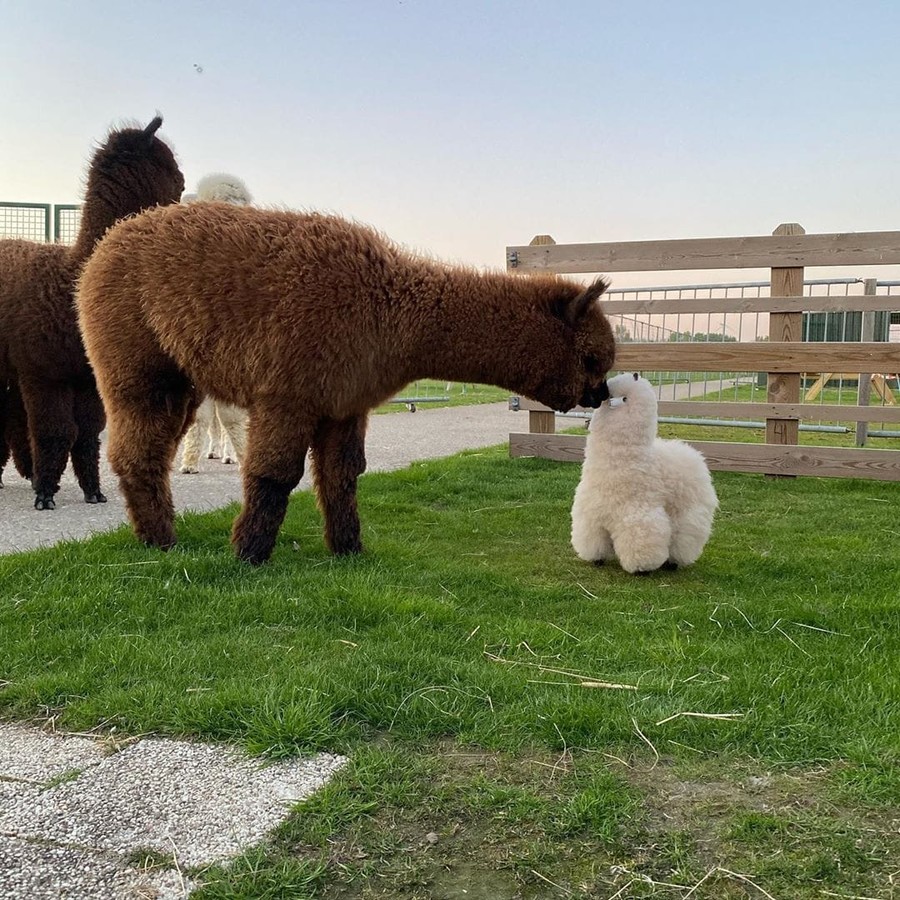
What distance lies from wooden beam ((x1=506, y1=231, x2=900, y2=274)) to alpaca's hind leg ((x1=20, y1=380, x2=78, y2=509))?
5075mm

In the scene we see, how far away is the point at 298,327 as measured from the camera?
4.32m

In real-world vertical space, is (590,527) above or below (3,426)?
below

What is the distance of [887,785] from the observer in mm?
2373

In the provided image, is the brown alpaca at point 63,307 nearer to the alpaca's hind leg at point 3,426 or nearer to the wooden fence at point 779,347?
the alpaca's hind leg at point 3,426

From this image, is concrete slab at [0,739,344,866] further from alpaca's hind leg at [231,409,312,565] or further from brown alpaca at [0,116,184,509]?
brown alpaca at [0,116,184,509]

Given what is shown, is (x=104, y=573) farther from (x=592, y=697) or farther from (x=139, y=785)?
(x=592, y=697)

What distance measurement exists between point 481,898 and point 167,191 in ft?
17.8

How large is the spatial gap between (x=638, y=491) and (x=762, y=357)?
13.5 ft

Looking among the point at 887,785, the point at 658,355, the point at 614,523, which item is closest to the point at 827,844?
the point at 887,785

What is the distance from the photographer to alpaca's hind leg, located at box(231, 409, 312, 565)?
4473 mm

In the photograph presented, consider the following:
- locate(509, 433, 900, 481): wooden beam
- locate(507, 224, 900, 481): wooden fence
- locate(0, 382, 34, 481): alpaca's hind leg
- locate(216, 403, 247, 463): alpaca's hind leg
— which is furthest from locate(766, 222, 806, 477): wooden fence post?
locate(0, 382, 34, 481): alpaca's hind leg

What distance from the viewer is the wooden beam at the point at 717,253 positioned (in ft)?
25.8

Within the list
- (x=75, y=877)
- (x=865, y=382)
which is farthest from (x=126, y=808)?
(x=865, y=382)

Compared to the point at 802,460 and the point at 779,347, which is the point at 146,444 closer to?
the point at 779,347
